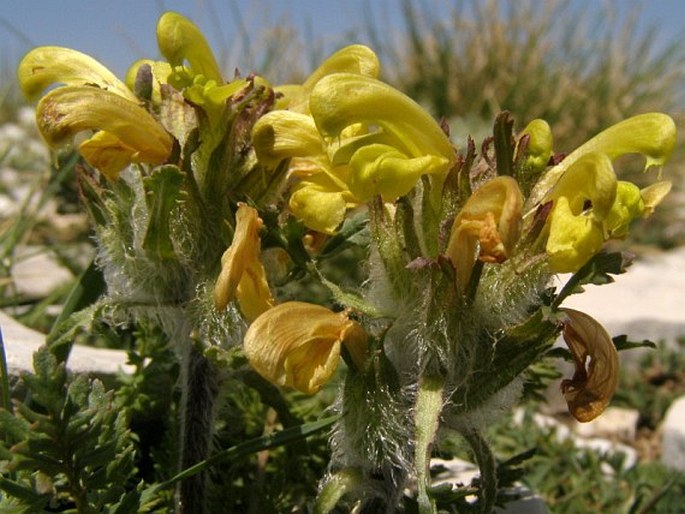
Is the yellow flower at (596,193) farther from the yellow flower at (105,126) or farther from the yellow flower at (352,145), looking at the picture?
the yellow flower at (105,126)

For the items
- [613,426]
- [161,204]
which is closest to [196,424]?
[161,204]

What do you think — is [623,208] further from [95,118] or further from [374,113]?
[95,118]

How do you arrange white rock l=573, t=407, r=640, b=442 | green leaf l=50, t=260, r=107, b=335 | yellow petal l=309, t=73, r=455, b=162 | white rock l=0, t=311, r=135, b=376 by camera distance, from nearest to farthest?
yellow petal l=309, t=73, r=455, b=162 < green leaf l=50, t=260, r=107, b=335 < white rock l=0, t=311, r=135, b=376 < white rock l=573, t=407, r=640, b=442

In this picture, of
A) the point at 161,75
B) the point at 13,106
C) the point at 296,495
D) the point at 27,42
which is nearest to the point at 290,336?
the point at 161,75

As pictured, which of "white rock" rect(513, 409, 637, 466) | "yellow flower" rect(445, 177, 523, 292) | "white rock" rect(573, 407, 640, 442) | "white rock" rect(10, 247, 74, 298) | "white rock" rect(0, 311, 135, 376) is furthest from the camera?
"white rock" rect(10, 247, 74, 298)

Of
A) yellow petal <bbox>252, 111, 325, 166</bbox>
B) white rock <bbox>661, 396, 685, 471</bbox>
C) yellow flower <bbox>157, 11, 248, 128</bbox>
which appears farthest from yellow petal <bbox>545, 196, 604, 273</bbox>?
white rock <bbox>661, 396, 685, 471</bbox>

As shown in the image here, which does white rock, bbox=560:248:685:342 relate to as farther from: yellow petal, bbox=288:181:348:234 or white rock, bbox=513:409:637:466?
yellow petal, bbox=288:181:348:234

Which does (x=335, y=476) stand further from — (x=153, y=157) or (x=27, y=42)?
(x=27, y=42)
